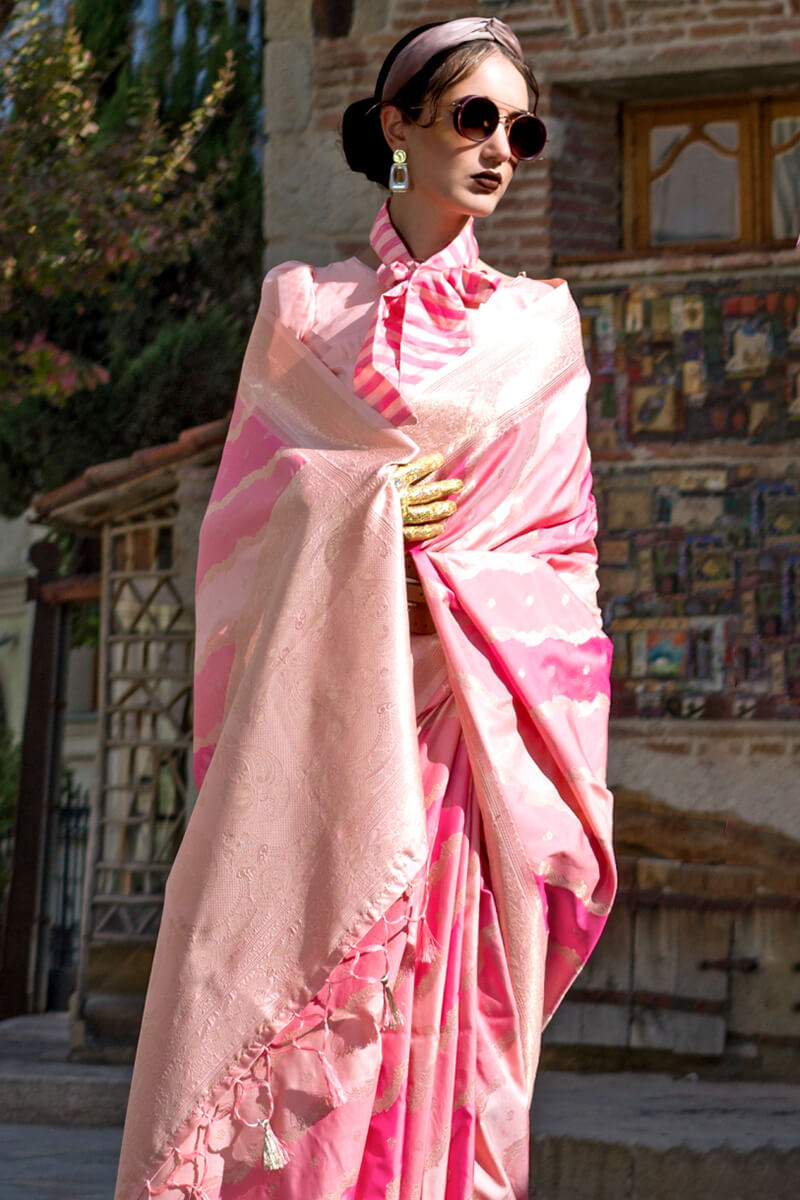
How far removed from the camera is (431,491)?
306 cm

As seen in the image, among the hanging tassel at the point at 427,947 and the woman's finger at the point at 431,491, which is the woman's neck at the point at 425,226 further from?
the hanging tassel at the point at 427,947

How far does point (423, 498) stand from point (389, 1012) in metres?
0.79

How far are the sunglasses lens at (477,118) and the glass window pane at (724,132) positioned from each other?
361 cm

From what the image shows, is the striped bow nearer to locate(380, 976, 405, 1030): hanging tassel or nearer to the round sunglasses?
the round sunglasses

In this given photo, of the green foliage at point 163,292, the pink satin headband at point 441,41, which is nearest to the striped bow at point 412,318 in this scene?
the pink satin headband at point 441,41

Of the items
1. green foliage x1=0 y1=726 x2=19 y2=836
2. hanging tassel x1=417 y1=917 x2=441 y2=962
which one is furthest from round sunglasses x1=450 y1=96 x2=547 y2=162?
green foliage x1=0 y1=726 x2=19 y2=836

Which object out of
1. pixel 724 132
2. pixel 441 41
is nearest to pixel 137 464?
pixel 724 132

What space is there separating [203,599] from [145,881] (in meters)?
6.15

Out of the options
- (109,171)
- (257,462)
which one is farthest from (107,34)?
(257,462)

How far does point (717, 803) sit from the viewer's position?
6.33 m

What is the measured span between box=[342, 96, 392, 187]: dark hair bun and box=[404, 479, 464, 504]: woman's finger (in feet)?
2.02

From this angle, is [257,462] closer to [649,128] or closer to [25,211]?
[649,128]

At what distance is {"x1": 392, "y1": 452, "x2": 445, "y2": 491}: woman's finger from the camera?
305 centimetres

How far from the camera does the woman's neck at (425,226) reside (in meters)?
3.28
